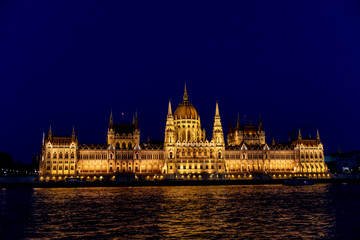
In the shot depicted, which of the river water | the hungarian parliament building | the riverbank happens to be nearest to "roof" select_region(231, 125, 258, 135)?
the hungarian parliament building

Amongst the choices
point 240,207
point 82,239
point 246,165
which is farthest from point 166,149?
point 82,239

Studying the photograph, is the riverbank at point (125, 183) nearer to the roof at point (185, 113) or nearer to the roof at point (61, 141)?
the roof at point (61, 141)

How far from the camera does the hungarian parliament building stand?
147875 mm

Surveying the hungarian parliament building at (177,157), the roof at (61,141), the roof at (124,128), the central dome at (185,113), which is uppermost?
the central dome at (185,113)

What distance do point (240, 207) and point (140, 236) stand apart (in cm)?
2464

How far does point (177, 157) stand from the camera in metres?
153

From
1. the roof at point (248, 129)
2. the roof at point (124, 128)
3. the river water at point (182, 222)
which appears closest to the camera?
the river water at point (182, 222)

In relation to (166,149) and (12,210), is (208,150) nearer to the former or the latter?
(166,149)

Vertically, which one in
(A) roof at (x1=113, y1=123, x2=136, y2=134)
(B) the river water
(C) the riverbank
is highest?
(A) roof at (x1=113, y1=123, x2=136, y2=134)

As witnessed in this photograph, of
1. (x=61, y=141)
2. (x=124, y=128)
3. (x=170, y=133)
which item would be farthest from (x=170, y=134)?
(x=61, y=141)

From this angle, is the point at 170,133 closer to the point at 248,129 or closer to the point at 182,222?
the point at 248,129

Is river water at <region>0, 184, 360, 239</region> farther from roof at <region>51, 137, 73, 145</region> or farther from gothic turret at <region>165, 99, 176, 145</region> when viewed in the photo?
gothic turret at <region>165, 99, 176, 145</region>

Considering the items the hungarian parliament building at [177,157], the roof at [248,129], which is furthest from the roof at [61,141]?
the roof at [248,129]

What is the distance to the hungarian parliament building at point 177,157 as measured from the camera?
485ft
